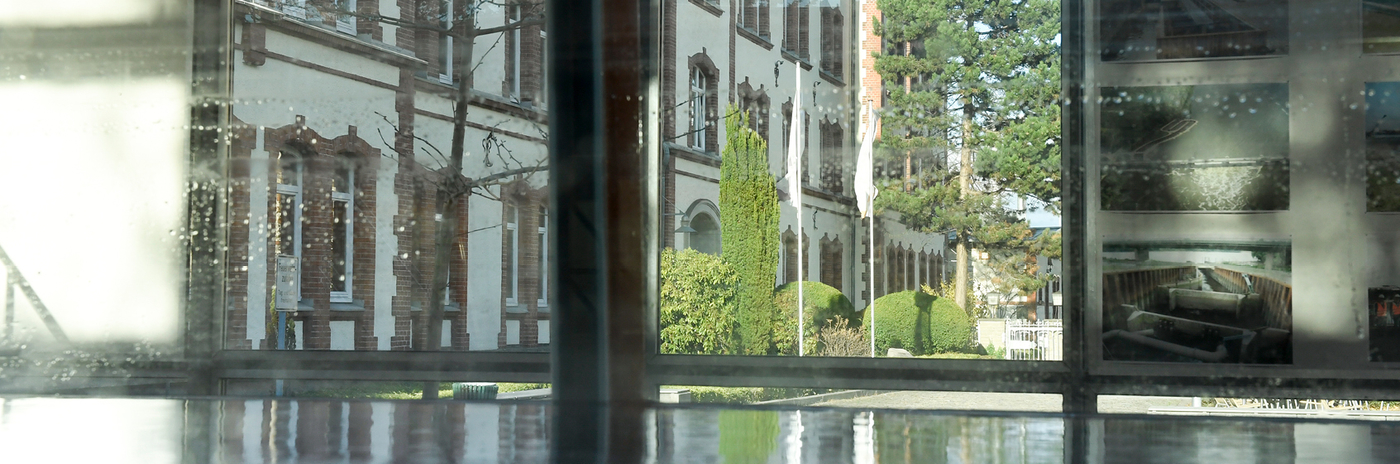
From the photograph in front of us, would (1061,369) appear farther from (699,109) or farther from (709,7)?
(709,7)

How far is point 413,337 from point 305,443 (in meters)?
2.75

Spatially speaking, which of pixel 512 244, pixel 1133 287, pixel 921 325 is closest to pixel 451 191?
pixel 512 244

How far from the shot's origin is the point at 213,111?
4.12 m

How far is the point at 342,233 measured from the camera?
4.49m

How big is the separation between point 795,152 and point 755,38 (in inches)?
16.9

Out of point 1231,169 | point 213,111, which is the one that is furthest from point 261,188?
point 1231,169

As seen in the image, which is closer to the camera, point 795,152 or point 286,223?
point 795,152

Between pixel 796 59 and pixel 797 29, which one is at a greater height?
pixel 797 29

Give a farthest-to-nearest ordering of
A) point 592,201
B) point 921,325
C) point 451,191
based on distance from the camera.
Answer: point 451,191
point 921,325
point 592,201

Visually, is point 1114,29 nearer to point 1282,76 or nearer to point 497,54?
point 1282,76

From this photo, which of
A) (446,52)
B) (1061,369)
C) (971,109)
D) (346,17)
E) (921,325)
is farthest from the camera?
(346,17)

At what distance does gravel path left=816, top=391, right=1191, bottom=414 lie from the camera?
336cm

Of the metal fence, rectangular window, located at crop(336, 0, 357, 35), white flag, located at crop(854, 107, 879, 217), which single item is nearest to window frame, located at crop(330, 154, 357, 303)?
rectangular window, located at crop(336, 0, 357, 35)

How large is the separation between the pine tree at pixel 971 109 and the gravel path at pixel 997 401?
0.34 metres
